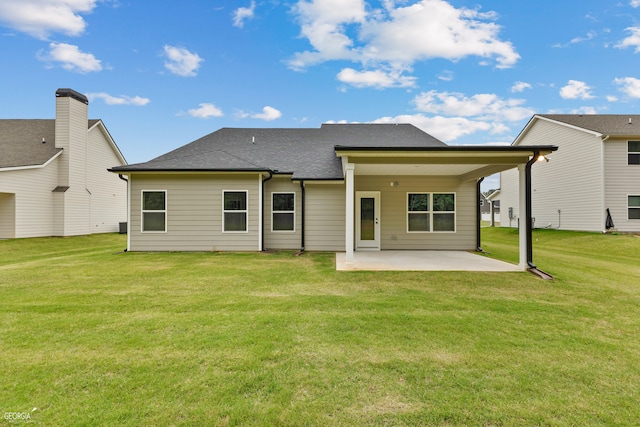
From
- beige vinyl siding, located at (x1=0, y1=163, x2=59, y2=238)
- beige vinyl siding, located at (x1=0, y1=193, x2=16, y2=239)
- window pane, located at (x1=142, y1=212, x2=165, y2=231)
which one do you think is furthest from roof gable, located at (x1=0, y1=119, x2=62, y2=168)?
window pane, located at (x1=142, y1=212, x2=165, y2=231)

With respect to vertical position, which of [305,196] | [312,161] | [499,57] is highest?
[499,57]

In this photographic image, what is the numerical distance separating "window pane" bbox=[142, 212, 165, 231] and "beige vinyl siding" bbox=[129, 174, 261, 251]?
18cm

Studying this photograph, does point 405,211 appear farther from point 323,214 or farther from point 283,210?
point 283,210

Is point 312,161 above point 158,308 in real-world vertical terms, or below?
above

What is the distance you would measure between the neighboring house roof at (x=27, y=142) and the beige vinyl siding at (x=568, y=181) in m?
26.0

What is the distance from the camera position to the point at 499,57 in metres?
15.6

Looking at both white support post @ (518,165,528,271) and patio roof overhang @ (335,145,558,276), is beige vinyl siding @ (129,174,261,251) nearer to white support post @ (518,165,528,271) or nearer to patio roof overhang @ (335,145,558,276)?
patio roof overhang @ (335,145,558,276)

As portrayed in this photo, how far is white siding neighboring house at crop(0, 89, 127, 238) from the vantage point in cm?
1296

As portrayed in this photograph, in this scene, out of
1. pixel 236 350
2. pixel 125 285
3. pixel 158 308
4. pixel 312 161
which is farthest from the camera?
pixel 312 161

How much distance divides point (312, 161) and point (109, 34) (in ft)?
39.1

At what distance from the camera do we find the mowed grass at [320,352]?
2.02 meters

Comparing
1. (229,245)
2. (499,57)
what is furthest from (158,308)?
(499,57)

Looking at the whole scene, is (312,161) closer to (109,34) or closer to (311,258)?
(311,258)

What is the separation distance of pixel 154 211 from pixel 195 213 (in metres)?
1.43
